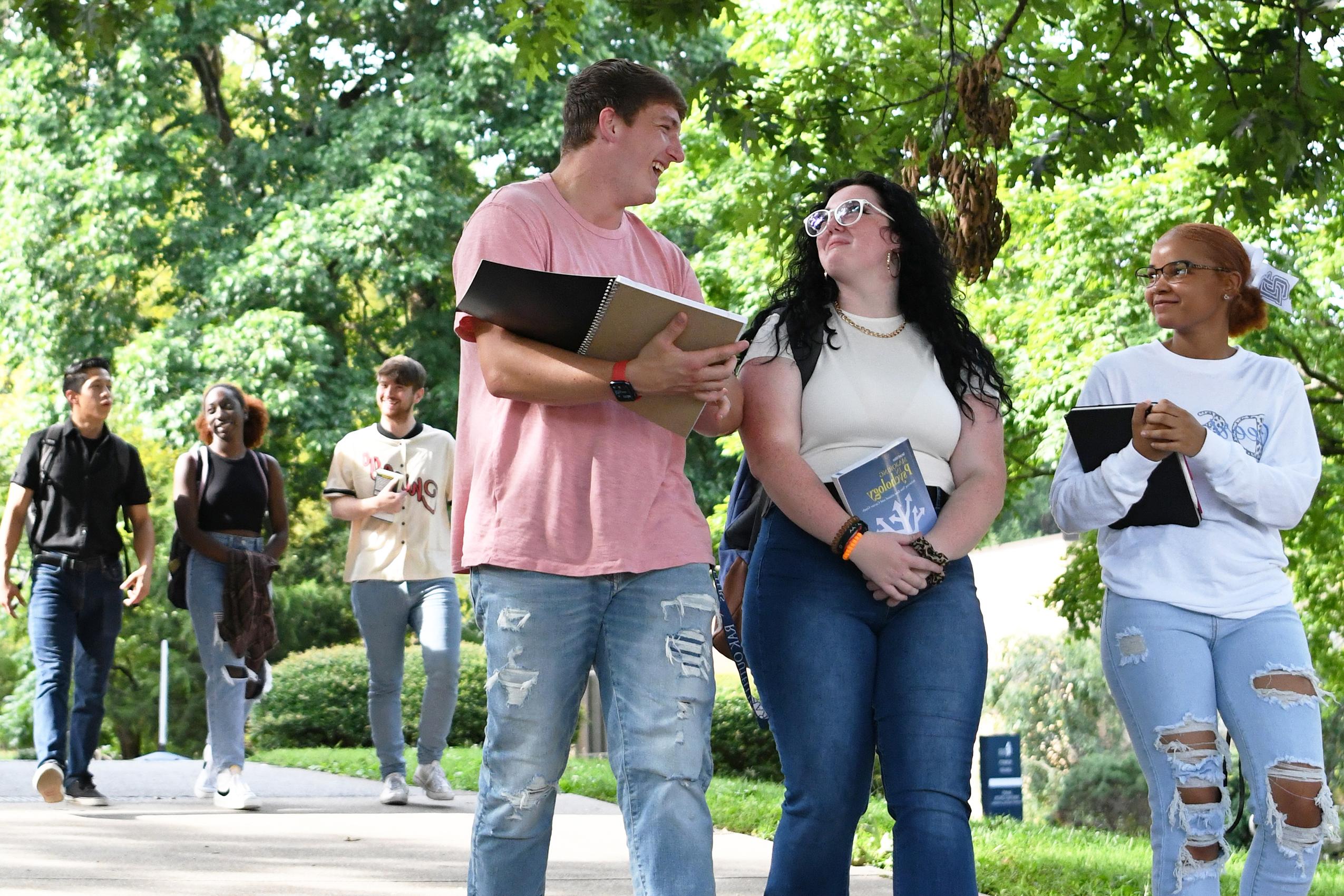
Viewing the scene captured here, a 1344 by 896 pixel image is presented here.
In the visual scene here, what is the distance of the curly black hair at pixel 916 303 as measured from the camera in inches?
163

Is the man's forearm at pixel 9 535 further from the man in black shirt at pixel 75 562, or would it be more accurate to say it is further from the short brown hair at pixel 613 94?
the short brown hair at pixel 613 94

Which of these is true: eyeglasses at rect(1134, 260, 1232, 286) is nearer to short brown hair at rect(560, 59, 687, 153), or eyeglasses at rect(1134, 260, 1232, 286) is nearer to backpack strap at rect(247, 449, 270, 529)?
short brown hair at rect(560, 59, 687, 153)

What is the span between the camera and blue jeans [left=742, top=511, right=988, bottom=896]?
12.0ft

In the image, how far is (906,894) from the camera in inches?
142

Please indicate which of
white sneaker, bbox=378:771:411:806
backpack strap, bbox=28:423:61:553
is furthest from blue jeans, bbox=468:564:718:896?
backpack strap, bbox=28:423:61:553

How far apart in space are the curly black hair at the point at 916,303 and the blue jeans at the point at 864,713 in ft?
1.72

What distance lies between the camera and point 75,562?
7785 mm

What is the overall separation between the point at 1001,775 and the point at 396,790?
4920 mm

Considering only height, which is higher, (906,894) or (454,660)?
(454,660)

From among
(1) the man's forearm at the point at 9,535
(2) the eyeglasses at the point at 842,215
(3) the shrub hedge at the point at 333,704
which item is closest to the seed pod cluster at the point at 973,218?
(2) the eyeglasses at the point at 842,215

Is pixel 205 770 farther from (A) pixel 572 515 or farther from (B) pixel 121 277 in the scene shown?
(B) pixel 121 277

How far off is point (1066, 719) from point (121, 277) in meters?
14.9

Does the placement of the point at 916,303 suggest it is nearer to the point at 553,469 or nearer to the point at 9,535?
the point at 553,469

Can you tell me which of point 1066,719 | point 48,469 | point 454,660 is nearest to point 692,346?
point 454,660
